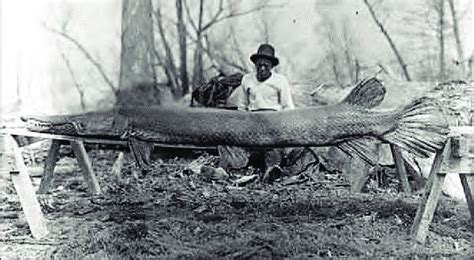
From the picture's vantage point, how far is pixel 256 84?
8445 mm

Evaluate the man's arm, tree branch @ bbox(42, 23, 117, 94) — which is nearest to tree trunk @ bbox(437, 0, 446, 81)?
the man's arm

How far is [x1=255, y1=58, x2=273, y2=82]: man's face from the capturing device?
826 centimetres

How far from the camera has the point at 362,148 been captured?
516 cm

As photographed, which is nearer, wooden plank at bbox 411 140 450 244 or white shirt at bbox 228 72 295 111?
wooden plank at bbox 411 140 450 244

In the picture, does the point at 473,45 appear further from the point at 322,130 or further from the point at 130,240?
the point at 130,240

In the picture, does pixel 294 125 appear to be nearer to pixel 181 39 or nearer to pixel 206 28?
pixel 206 28

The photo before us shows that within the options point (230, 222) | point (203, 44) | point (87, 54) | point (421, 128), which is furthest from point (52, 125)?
point (87, 54)

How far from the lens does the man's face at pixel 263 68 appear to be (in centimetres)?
826

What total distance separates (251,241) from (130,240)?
88 centimetres

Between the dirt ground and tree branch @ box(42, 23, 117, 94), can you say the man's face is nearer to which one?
the dirt ground

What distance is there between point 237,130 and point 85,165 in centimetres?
251

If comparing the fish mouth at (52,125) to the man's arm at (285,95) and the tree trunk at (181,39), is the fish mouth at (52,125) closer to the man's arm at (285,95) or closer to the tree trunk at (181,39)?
the man's arm at (285,95)

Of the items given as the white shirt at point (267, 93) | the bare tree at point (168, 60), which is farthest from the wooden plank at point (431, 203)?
the bare tree at point (168, 60)

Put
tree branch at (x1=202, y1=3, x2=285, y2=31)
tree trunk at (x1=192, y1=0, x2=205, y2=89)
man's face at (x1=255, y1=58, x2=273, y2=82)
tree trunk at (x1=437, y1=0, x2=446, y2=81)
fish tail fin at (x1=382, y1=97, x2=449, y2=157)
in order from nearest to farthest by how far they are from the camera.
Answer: fish tail fin at (x1=382, y1=97, x2=449, y2=157) → man's face at (x1=255, y1=58, x2=273, y2=82) → tree trunk at (x1=437, y1=0, x2=446, y2=81) → tree branch at (x1=202, y1=3, x2=285, y2=31) → tree trunk at (x1=192, y1=0, x2=205, y2=89)
